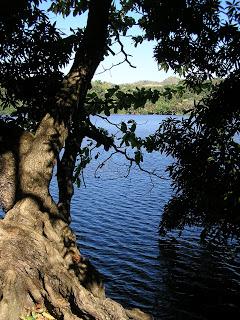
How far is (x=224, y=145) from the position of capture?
13.9m

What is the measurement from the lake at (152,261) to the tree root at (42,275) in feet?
41.3

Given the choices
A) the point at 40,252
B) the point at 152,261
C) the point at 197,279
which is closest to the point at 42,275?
the point at 40,252

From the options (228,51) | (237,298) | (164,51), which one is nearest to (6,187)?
(164,51)

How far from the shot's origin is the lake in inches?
922

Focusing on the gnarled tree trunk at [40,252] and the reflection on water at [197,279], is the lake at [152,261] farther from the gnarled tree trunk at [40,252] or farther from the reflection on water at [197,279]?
the gnarled tree trunk at [40,252]

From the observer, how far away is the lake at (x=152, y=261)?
76.8 feet

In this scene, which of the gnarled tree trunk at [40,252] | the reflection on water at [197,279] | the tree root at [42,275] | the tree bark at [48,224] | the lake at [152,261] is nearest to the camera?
the tree root at [42,275]

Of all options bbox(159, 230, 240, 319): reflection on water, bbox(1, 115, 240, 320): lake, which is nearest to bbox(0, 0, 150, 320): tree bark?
bbox(1, 115, 240, 320): lake

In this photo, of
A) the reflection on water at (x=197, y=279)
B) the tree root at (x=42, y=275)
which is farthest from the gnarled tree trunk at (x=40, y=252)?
the reflection on water at (x=197, y=279)

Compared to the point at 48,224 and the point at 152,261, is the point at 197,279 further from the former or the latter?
the point at 48,224

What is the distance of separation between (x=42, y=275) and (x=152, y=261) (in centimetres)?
2415

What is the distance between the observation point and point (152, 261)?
Answer: 29531 mm

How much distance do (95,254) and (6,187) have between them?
23.1 meters

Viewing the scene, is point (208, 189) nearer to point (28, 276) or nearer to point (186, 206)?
point (186, 206)
